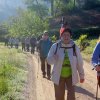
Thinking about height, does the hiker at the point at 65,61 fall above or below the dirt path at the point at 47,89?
above

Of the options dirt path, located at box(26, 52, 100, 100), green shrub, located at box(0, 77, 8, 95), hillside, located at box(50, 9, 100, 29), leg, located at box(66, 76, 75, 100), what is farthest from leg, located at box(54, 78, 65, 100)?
hillside, located at box(50, 9, 100, 29)

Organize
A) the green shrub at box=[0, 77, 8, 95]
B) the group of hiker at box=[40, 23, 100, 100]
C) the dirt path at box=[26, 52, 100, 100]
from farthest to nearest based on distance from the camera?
the dirt path at box=[26, 52, 100, 100] → the green shrub at box=[0, 77, 8, 95] → the group of hiker at box=[40, 23, 100, 100]

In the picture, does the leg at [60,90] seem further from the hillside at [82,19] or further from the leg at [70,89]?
the hillside at [82,19]

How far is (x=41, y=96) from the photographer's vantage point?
1252 centimetres

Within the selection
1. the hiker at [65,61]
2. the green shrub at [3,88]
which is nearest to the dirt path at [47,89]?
the green shrub at [3,88]

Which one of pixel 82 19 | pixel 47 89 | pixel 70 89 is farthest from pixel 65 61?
pixel 82 19

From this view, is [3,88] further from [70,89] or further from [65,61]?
[65,61]

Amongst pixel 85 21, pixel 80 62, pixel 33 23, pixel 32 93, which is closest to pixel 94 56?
pixel 80 62

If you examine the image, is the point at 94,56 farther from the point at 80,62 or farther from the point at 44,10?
the point at 44,10

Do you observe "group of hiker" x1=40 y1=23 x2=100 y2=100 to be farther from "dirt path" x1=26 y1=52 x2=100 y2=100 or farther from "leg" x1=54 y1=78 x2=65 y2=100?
"dirt path" x1=26 y1=52 x2=100 y2=100

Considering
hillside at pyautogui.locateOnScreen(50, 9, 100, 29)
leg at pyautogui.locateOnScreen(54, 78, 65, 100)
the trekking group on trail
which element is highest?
the trekking group on trail

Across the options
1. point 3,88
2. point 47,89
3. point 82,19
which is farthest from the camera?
point 82,19

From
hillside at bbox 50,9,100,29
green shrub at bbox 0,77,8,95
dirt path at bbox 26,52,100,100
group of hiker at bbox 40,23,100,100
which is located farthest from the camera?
hillside at bbox 50,9,100,29

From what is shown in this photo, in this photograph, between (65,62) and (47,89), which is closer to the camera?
(65,62)
